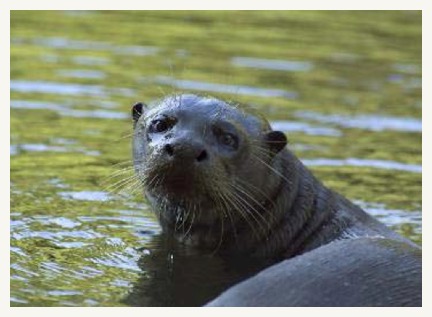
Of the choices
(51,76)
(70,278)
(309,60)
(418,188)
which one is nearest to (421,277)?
(70,278)

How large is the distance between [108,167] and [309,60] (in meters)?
4.92

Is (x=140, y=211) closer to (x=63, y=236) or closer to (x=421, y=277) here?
(x=63, y=236)

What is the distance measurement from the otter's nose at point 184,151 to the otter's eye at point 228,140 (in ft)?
1.32

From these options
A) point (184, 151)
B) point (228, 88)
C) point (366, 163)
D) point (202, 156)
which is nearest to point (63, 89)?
point (228, 88)

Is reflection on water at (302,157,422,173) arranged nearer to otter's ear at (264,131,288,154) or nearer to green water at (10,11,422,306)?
green water at (10,11,422,306)

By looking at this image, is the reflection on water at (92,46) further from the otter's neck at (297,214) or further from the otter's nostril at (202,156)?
the otter's nostril at (202,156)

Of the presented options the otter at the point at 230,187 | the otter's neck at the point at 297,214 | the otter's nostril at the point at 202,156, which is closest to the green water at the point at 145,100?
the otter at the point at 230,187

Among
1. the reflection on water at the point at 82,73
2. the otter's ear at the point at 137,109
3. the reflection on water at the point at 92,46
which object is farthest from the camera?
the reflection on water at the point at 92,46

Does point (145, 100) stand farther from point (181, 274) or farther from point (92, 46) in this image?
point (181, 274)

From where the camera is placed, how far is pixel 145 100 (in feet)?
39.9

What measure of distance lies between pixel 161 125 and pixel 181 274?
882mm

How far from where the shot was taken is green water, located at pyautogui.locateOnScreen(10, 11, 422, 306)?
8016mm

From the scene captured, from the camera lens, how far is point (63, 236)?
828 centimetres

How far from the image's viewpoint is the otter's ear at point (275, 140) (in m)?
8.05
